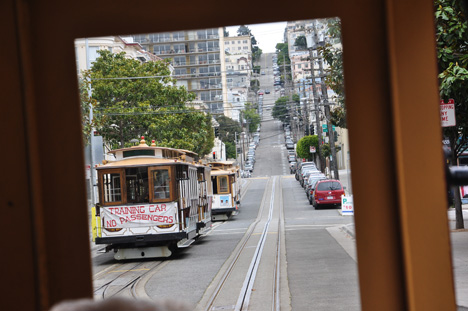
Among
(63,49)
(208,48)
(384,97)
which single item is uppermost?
(208,48)

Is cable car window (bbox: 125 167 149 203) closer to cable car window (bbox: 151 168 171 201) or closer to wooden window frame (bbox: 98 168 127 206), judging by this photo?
wooden window frame (bbox: 98 168 127 206)

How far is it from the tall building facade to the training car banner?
66.3m

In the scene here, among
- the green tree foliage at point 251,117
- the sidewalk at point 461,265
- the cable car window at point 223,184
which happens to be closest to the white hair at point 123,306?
the sidewalk at point 461,265

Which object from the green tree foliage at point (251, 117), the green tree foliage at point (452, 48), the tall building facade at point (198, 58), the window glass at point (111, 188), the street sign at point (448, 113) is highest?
the tall building facade at point (198, 58)

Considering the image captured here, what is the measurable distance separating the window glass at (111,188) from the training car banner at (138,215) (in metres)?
0.27

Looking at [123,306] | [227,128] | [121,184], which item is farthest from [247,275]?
[227,128]

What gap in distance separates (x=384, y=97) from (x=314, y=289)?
8818 millimetres

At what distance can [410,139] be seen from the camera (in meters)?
3.52

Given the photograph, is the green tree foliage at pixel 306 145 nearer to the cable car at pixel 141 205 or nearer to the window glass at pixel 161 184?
the cable car at pixel 141 205

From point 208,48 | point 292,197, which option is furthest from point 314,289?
point 208,48

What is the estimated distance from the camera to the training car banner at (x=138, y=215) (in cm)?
1878

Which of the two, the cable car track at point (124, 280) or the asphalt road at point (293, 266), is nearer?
the asphalt road at point (293, 266)

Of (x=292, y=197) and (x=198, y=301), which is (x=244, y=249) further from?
(x=292, y=197)

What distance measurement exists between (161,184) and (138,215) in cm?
111
